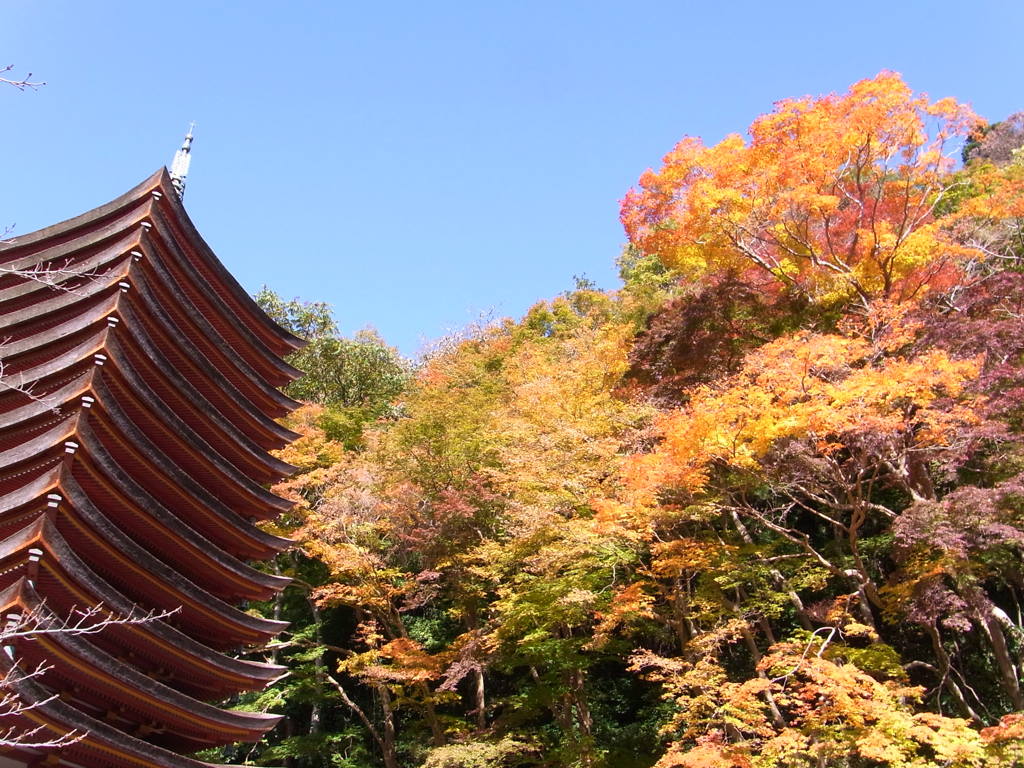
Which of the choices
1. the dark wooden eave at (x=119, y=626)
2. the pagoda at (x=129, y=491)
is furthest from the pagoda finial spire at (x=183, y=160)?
the dark wooden eave at (x=119, y=626)

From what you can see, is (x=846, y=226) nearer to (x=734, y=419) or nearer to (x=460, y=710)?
(x=734, y=419)

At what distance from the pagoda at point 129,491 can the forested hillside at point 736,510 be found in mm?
5926

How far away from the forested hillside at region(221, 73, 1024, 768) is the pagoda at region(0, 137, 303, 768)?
5.93m

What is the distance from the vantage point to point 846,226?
14992 millimetres

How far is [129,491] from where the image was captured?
22.7ft

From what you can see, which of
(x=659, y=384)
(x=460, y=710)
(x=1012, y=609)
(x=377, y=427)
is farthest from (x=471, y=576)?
(x=1012, y=609)

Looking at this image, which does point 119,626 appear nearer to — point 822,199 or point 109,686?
point 109,686

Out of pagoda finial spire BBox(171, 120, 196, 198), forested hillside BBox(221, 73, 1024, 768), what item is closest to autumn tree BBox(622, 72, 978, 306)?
forested hillside BBox(221, 73, 1024, 768)

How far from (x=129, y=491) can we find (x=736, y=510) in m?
Answer: 9.20

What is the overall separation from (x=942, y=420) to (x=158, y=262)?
10551mm

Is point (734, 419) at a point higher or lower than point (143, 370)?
lower

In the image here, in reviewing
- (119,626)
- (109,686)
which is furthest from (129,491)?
(109,686)

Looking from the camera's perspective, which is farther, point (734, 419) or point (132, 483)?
point (734, 419)

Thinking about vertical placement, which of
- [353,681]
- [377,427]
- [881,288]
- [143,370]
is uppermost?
[377,427]
